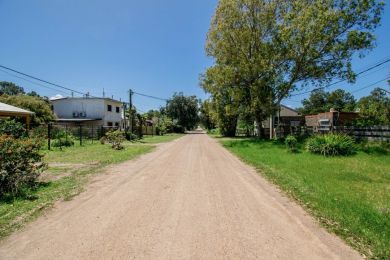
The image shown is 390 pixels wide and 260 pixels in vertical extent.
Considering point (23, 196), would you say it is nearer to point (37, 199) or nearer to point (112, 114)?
point (37, 199)

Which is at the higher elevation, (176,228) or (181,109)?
(181,109)

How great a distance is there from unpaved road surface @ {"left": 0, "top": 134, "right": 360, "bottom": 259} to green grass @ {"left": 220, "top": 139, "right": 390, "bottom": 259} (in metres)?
0.40

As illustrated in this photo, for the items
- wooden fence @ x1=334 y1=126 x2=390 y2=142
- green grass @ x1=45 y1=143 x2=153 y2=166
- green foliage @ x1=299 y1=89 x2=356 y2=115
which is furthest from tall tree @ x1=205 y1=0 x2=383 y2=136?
green foliage @ x1=299 y1=89 x2=356 y2=115

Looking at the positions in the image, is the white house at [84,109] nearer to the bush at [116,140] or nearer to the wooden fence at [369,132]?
the bush at [116,140]

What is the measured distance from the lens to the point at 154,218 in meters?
5.47

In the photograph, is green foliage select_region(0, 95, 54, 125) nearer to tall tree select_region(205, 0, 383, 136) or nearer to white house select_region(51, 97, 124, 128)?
white house select_region(51, 97, 124, 128)

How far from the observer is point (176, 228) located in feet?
16.3

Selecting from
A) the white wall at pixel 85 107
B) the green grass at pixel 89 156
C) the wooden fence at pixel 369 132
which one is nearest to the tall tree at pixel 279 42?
the wooden fence at pixel 369 132

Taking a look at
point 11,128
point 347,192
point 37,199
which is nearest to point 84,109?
point 11,128

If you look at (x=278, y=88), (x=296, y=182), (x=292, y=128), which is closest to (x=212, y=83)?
(x=278, y=88)

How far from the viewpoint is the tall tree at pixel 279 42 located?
22.7 meters

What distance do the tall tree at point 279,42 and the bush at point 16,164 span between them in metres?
20.9

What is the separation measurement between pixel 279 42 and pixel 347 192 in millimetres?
20671

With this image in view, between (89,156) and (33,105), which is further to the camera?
(33,105)
